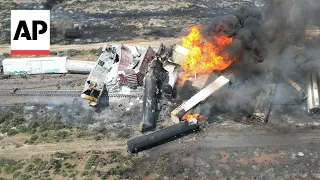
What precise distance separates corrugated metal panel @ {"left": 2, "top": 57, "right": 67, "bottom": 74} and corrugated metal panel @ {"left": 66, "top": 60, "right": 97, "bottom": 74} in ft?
2.20

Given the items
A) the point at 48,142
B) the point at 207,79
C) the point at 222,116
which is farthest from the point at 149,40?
the point at 48,142

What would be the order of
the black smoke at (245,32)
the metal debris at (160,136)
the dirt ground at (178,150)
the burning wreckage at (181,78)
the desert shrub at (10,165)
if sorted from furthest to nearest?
1. the black smoke at (245,32)
2. the burning wreckage at (181,78)
3. the metal debris at (160,136)
4. the desert shrub at (10,165)
5. the dirt ground at (178,150)

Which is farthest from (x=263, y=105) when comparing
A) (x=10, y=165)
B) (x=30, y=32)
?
(x=30, y=32)

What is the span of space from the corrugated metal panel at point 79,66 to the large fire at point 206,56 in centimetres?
1059

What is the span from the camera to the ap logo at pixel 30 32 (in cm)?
4928

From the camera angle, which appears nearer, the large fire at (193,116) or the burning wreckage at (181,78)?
the large fire at (193,116)

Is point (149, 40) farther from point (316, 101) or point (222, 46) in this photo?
point (316, 101)

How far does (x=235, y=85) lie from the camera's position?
128ft

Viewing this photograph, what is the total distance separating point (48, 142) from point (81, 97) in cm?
720

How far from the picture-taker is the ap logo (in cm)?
4928

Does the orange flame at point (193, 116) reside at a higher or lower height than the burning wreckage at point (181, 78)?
lower

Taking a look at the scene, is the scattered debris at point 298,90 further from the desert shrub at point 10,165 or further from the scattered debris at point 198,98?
the desert shrub at point 10,165

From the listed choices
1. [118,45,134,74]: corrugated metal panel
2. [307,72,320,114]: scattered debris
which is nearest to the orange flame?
[118,45,134,74]: corrugated metal panel

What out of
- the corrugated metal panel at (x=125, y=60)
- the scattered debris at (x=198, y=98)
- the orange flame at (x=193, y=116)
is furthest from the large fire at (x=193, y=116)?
the corrugated metal panel at (x=125, y=60)
